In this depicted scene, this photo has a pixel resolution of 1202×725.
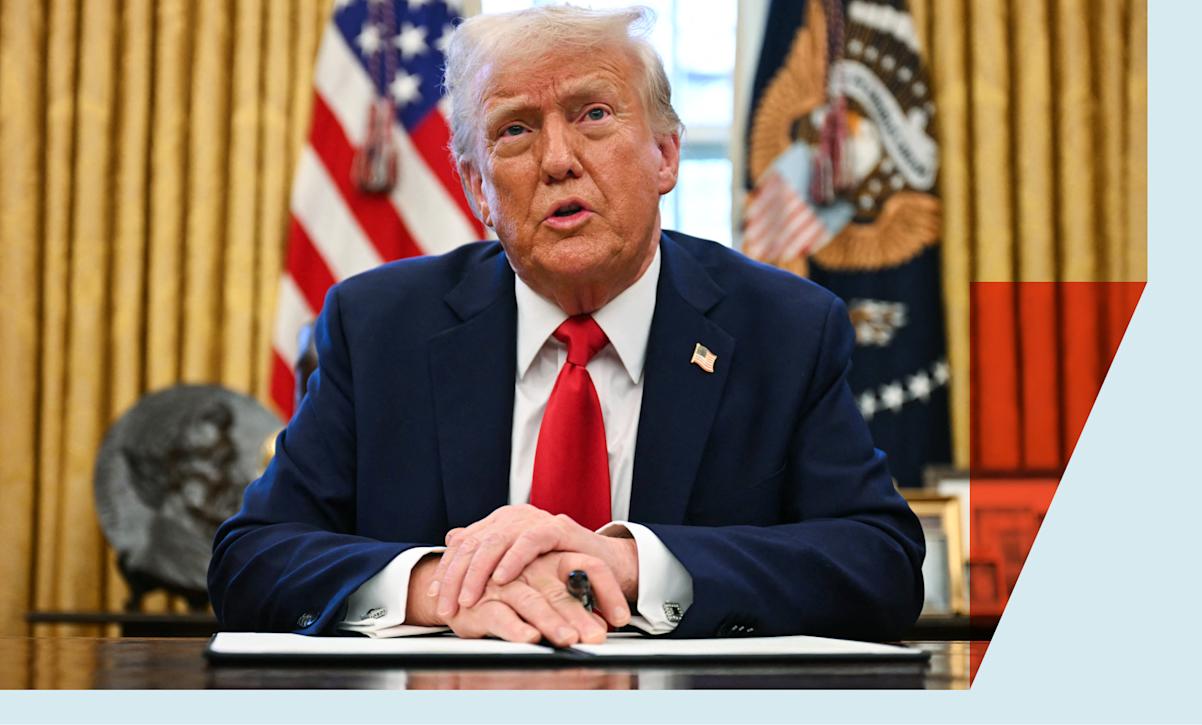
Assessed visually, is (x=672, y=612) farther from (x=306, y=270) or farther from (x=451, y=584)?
(x=306, y=270)

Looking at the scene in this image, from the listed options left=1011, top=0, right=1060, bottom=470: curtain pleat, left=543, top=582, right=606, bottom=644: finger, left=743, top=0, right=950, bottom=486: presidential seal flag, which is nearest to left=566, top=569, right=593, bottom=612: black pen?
left=543, top=582, right=606, bottom=644: finger

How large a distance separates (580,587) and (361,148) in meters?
3.40

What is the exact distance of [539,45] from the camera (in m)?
2.06

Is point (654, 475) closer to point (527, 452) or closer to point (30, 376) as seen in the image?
point (527, 452)

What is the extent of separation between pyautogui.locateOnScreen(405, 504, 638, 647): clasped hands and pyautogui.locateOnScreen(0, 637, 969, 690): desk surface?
0.28 metres

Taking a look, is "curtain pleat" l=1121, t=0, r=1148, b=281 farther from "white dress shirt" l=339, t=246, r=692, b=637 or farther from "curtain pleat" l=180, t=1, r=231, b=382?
"curtain pleat" l=180, t=1, r=231, b=382

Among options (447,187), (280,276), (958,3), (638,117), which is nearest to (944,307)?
(958,3)

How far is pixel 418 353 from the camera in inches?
82.7

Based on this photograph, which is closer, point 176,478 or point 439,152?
point 176,478

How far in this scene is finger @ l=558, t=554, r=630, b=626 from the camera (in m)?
1.48

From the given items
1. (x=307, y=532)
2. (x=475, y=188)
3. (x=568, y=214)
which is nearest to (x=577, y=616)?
(x=307, y=532)

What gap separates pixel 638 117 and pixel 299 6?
2.93m

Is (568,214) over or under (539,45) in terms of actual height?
under

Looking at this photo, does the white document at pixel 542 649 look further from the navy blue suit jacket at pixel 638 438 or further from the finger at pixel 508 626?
the navy blue suit jacket at pixel 638 438
